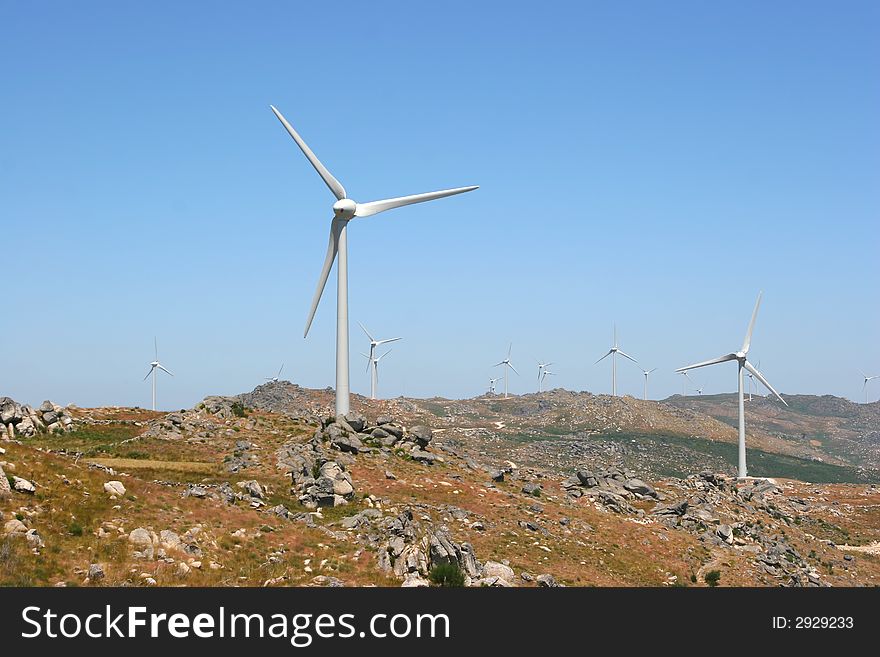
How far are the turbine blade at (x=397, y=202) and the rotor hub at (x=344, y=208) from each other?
3.85 ft

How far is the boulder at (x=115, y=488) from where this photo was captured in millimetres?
45531

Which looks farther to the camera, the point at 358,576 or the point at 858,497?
the point at 858,497

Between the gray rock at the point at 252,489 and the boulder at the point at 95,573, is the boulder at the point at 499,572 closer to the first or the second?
the gray rock at the point at 252,489

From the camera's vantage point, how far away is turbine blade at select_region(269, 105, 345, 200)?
80.9 m

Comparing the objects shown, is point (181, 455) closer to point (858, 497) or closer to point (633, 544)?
point (633, 544)

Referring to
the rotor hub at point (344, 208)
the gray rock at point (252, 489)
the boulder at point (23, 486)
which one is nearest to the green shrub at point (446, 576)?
the gray rock at point (252, 489)

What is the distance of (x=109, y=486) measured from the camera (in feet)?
151

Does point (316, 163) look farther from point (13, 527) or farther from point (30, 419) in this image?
point (13, 527)

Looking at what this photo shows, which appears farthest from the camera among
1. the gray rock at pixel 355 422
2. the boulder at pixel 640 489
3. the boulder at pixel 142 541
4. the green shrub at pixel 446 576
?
the boulder at pixel 640 489

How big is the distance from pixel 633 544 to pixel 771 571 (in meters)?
11.9

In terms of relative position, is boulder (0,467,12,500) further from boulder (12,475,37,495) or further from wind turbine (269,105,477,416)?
wind turbine (269,105,477,416)

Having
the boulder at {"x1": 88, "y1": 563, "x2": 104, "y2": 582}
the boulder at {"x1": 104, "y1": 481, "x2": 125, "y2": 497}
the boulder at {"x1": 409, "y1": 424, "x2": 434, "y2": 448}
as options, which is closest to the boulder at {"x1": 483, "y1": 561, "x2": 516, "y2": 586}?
the boulder at {"x1": 88, "y1": 563, "x2": 104, "y2": 582}

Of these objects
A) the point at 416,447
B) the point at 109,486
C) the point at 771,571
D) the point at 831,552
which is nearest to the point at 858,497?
the point at 831,552
